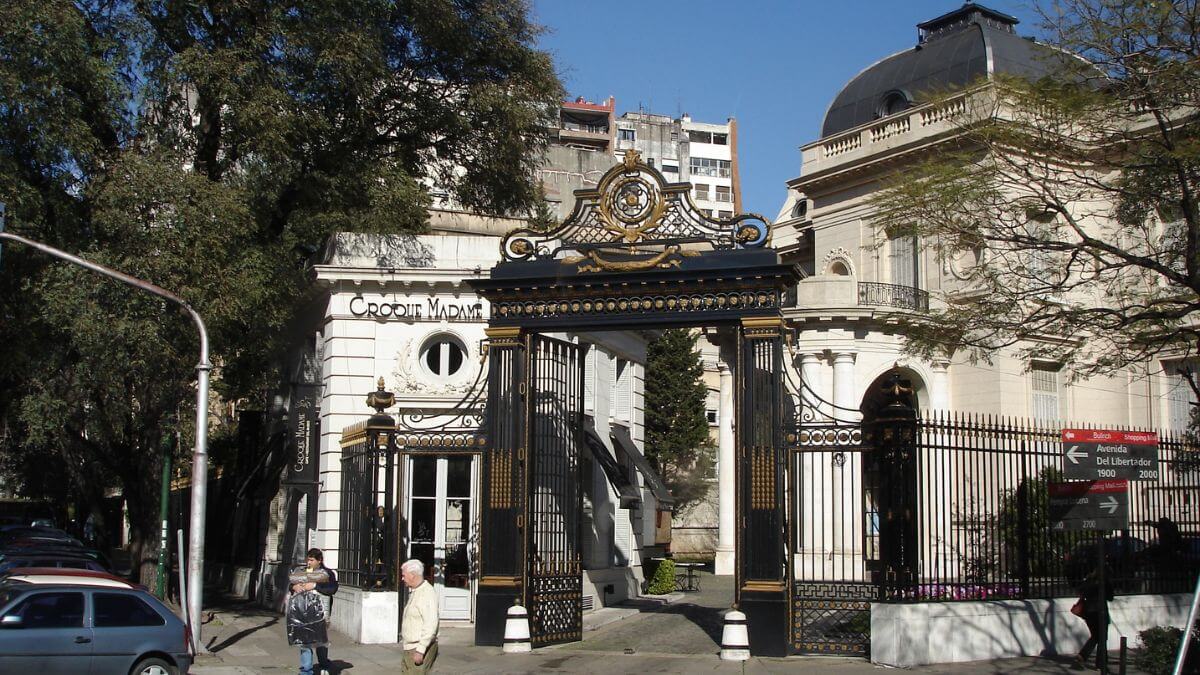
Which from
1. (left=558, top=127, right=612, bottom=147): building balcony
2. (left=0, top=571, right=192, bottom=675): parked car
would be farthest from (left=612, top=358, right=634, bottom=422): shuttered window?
(left=558, top=127, right=612, bottom=147): building balcony

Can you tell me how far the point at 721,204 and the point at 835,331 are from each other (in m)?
69.3

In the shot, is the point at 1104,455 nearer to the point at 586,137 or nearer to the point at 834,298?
the point at 834,298

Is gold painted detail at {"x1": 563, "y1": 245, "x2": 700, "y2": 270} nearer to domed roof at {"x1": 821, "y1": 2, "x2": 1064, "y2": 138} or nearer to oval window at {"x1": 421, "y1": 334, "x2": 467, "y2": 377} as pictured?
oval window at {"x1": 421, "y1": 334, "x2": 467, "y2": 377}

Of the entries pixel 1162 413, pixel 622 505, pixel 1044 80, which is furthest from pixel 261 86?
pixel 1162 413

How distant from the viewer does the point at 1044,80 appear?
15.8 m

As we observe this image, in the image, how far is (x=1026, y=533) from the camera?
15969mm

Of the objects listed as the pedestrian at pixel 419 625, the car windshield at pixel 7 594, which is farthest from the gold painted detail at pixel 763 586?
the car windshield at pixel 7 594

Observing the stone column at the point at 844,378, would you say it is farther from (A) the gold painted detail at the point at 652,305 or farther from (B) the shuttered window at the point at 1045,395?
(A) the gold painted detail at the point at 652,305

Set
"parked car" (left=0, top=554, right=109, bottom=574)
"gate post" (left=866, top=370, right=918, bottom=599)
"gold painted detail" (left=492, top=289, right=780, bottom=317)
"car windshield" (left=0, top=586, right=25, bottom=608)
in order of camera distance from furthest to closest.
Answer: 1. "parked car" (left=0, top=554, right=109, bottom=574)
2. "gold painted detail" (left=492, top=289, right=780, bottom=317)
3. "gate post" (left=866, top=370, right=918, bottom=599)
4. "car windshield" (left=0, top=586, right=25, bottom=608)

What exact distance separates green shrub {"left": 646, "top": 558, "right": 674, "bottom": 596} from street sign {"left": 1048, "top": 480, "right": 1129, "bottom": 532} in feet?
45.3

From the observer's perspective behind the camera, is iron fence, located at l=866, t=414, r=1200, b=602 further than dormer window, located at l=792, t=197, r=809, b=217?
No

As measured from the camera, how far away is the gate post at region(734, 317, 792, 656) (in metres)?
15.3

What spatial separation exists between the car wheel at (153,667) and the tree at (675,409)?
37.1 meters

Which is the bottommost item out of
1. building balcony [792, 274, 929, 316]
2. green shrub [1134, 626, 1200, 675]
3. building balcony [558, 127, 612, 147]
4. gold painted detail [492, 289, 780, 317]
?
green shrub [1134, 626, 1200, 675]
